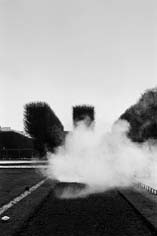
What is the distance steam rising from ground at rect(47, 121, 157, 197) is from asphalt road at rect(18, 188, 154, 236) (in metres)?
15.3

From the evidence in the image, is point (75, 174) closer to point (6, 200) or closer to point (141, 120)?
point (6, 200)

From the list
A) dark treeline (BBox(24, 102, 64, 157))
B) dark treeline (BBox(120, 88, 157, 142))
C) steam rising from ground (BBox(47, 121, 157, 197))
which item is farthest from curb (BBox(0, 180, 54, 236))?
dark treeline (BBox(24, 102, 64, 157))

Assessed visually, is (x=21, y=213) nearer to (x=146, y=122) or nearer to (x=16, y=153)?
(x=146, y=122)

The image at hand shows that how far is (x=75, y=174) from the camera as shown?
4328cm

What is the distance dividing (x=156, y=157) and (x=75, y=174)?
7.78 metres

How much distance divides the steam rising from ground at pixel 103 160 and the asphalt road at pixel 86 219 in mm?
15276

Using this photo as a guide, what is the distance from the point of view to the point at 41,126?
90875 mm

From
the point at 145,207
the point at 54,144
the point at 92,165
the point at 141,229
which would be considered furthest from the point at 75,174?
the point at 54,144

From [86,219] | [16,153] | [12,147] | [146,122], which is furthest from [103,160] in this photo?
[12,147]

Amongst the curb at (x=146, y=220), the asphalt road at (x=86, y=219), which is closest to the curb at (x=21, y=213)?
the asphalt road at (x=86, y=219)

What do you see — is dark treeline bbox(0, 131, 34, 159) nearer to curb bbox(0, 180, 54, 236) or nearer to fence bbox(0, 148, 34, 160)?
fence bbox(0, 148, 34, 160)

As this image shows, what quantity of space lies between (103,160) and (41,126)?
45.8 meters

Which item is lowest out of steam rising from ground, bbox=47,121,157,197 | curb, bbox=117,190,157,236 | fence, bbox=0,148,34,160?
curb, bbox=117,190,157,236

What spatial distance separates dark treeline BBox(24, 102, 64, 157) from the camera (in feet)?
294
